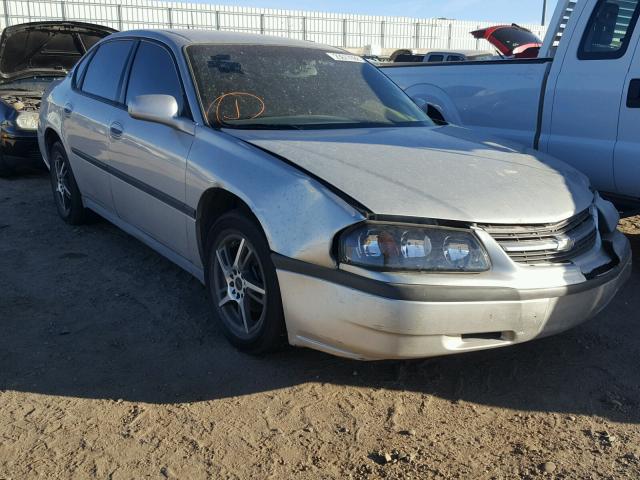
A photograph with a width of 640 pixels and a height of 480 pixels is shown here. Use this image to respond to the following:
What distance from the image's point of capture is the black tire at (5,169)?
7.20 metres

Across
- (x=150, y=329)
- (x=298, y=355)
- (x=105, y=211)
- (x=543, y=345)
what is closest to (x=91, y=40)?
(x=105, y=211)

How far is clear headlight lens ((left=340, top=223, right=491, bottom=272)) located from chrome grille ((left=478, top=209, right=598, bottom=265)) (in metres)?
0.13

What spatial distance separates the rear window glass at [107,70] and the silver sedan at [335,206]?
0.04 m

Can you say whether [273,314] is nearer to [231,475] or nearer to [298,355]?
[298,355]

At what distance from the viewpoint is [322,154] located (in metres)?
3.14

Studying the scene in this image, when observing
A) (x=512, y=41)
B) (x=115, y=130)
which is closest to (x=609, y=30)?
(x=115, y=130)

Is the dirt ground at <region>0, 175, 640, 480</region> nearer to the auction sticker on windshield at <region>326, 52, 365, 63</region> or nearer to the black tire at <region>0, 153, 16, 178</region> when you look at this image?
the auction sticker on windshield at <region>326, 52, 365, 63</region>

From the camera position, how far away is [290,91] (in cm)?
391

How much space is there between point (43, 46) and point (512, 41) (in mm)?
6905

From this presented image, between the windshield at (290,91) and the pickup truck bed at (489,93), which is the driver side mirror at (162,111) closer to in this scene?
the windshield at (290,91)

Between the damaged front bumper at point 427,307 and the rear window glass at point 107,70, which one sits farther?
the rear window glass at point 107,70

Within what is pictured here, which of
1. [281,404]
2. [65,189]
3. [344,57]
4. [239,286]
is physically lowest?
[281,404]

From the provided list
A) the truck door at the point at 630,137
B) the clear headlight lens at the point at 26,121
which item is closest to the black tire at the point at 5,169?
the clear headlight lens at the point at 26,121

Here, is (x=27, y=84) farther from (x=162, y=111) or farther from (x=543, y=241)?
(x=543, y=241)
